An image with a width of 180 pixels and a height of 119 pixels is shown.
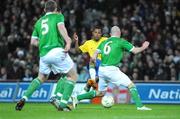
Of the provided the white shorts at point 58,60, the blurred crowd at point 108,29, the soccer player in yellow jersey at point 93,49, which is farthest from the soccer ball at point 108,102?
the blurred crowd at point 108,29

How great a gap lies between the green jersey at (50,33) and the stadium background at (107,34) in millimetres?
8520

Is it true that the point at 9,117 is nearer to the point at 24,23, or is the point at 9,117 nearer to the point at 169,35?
the point at 169,35

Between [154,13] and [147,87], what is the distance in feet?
19.4

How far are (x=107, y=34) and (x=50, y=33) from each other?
11.8 m

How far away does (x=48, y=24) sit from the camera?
1538 cm

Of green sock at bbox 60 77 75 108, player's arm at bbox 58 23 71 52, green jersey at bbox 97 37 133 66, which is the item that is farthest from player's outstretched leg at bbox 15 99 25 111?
green jersey at bbox 97 37 133 66

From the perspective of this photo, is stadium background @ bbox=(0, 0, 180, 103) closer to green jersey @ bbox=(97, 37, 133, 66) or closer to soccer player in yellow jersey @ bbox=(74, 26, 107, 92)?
soccer player in yellow jersey @ bbox=(74, 26, 107, 92)

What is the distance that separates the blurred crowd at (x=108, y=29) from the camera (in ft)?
83.9

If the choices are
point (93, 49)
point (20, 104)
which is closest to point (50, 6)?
point (20, 104)

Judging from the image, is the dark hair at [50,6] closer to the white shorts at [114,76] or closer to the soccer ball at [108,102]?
the white shorts at [114,76]

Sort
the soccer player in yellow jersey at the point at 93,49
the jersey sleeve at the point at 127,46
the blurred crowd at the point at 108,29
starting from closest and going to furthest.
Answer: the jersey sleeve at the point at 127,46, the soccer player in yellow jersey at the point at 93,49, the blurred crowd at the point at 108,29

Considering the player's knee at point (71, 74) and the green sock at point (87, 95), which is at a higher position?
the player's knee at point (71, 74)

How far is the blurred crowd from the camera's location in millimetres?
25562

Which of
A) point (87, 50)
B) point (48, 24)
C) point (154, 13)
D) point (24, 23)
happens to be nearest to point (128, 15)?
point (154, 13)
